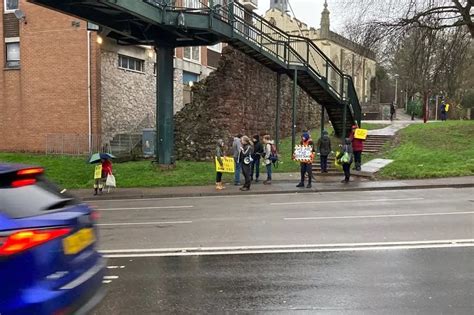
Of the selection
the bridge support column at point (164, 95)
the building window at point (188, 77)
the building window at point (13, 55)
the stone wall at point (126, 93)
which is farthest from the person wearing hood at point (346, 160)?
the building window at point (13, 55)

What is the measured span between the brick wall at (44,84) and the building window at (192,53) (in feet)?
32.5

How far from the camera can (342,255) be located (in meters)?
7.06

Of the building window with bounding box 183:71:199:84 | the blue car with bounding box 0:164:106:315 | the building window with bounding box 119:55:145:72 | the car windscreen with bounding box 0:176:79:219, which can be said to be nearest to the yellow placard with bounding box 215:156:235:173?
the building window with bounding box 119:55:145:72

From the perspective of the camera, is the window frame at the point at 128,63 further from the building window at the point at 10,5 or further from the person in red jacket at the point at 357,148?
the person in red jacket at the point at 357,148

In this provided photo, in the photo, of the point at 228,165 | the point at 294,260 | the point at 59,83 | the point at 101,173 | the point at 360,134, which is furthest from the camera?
the point at 59,83

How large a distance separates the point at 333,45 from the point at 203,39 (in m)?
50.1

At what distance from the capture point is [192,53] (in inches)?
1415

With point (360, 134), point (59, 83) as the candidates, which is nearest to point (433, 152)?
point (360, 134)

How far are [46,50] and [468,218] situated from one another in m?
23.5

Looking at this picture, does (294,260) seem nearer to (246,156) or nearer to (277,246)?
(277,246)

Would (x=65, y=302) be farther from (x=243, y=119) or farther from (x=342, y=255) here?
(x=243, y=119)

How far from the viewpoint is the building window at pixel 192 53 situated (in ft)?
115

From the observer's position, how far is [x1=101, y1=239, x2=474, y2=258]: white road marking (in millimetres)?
7406

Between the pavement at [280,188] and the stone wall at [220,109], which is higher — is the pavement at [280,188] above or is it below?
below
